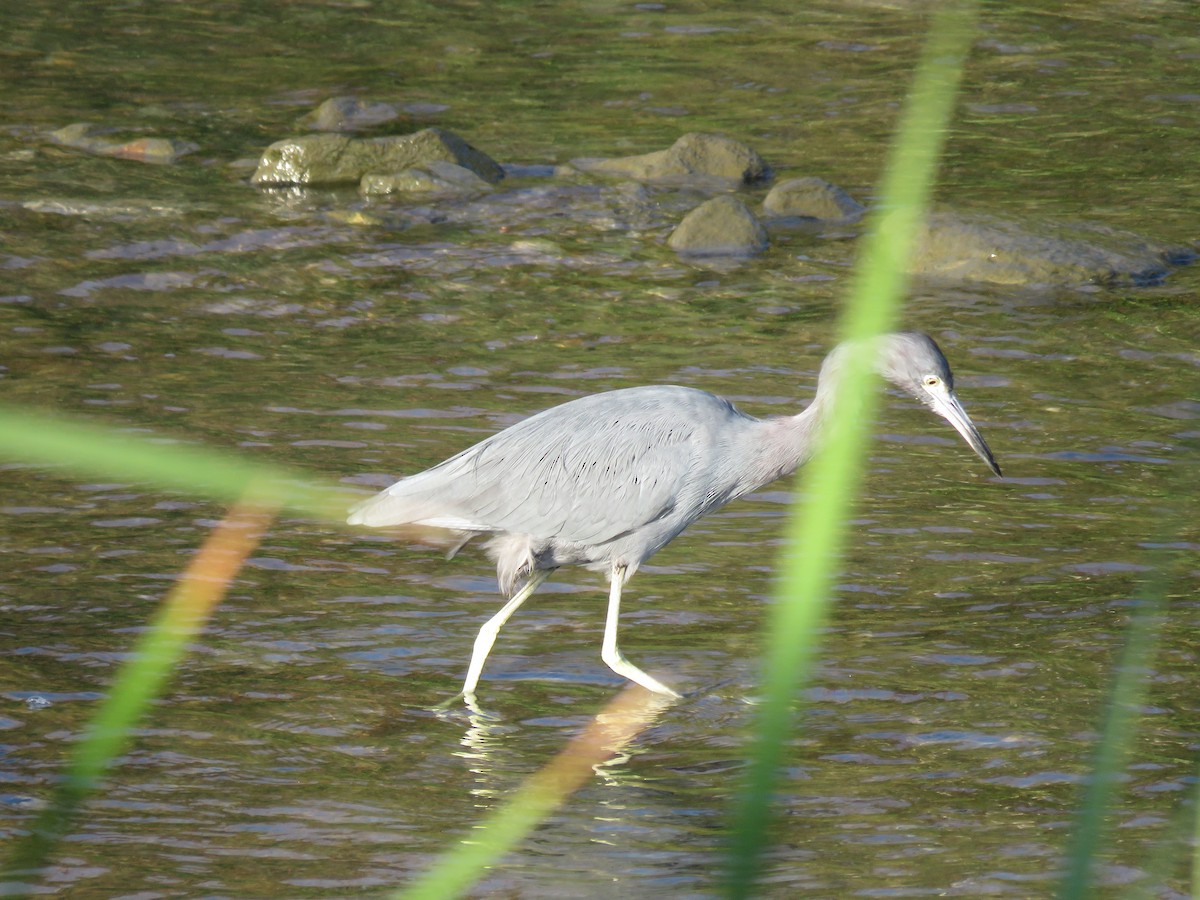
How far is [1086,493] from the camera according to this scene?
25.1 ft

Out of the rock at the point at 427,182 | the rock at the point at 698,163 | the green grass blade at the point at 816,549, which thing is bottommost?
the rock at the point at 427,182

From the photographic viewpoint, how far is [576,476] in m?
5.91

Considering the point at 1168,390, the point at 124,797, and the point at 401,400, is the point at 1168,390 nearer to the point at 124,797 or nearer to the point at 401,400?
the point at 401,400

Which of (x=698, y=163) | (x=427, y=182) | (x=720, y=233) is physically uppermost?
(x=698, y=163)

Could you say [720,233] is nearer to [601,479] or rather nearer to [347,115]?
[347,115]

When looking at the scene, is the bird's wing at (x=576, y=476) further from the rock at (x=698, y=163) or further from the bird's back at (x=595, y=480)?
the rock at (x=698, y=163)

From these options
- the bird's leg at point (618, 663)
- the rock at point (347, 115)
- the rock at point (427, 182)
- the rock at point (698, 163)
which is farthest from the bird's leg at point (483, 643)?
the rock at point (347, 115)

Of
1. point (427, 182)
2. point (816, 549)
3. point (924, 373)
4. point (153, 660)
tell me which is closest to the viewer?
point (816, 549)

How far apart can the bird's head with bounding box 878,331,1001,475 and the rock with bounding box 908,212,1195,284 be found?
17.8ft

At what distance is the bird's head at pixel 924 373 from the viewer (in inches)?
225

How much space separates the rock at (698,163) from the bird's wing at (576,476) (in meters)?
7.33

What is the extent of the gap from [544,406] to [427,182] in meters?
4.47

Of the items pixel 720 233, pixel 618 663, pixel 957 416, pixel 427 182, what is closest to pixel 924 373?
pixel 957 416

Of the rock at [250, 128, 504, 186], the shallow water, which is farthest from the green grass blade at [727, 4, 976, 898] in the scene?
the rock at [250, 128, 504, 186]
